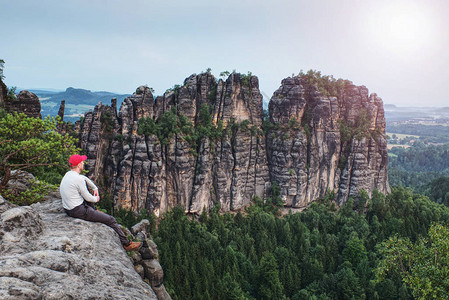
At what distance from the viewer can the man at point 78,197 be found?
10.4 m

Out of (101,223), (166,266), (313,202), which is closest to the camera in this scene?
(101,223)

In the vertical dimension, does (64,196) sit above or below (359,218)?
above

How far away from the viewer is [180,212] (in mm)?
54500

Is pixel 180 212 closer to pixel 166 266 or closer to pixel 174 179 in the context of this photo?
pixel 174 179

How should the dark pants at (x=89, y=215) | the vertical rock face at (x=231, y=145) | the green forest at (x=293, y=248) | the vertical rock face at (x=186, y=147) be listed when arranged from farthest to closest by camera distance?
1. the vertical rock face at (x=231, y=145)
2. the vertical rock face at (x=186, y=147)
3. the green forest at (x=293, y=248)
4. the dark pants at (x=89, y=215)

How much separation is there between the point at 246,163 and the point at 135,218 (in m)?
25.0

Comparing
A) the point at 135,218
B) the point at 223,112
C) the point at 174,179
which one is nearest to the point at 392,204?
the point at 223,112

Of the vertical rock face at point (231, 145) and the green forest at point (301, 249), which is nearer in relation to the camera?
the green forest at point (301, 249)

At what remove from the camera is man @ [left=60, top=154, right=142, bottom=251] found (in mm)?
10375

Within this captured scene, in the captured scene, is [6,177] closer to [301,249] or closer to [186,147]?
[186,147]

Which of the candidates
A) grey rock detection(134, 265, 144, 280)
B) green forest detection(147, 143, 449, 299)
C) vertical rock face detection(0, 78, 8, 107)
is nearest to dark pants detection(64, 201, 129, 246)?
grey rock detection(134, 265, 144, 280)

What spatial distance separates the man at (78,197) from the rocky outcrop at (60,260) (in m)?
0.28

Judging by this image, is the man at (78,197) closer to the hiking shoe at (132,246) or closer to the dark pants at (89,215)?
the dark pants at (89,215)

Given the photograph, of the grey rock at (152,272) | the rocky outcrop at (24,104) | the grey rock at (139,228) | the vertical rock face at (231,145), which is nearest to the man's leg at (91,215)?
the grey rock at (152,272)
